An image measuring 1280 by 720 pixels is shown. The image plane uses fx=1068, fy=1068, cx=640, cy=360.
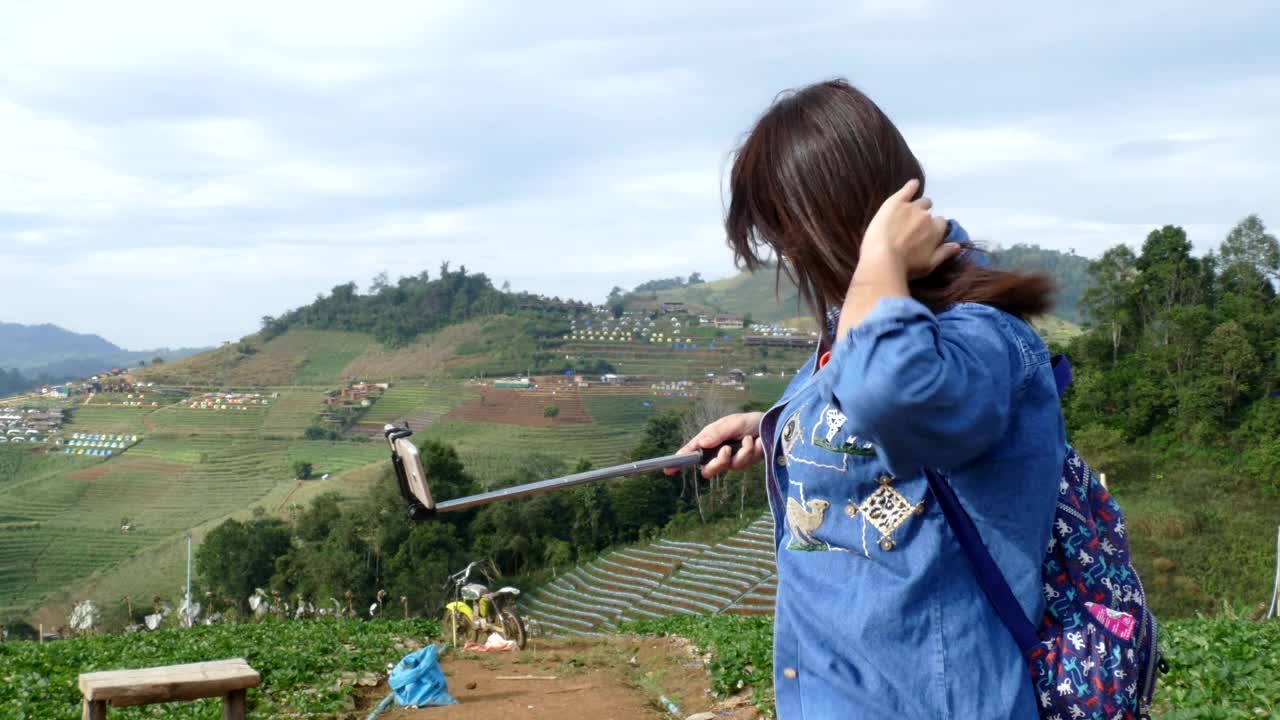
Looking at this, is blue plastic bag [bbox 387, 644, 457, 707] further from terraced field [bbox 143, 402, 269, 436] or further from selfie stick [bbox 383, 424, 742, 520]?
terraced field [bbox 143, 402, 269, 436]

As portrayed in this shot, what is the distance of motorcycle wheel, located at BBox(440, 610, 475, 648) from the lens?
8.69 m

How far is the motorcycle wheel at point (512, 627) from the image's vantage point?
8555mm

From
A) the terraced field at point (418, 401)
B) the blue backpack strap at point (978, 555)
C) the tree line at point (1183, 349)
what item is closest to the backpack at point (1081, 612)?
the blue backpack strap at point (978, 555)

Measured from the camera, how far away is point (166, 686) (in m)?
3.22

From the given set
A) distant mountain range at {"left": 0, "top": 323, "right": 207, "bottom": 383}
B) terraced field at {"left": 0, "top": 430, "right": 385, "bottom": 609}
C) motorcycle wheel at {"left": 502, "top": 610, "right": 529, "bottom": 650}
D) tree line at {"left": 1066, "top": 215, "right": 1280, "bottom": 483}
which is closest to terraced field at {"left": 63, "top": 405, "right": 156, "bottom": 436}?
terraced field at {"left": 0, "top": 430, "right": 385, "bottom": 609}

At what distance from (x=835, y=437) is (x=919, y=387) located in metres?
0.16

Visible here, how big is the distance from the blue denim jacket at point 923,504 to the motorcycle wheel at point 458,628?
313 inches

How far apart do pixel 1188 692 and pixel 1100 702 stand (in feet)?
10.6

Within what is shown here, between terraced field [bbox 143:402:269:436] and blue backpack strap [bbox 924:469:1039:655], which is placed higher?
blue backpack strap [bbox 924:469:1039:655]

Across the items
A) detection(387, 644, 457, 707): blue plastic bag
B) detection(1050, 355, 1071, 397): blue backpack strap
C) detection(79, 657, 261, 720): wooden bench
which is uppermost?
detection(1050, 355, 1071, 397): blue backpack strap

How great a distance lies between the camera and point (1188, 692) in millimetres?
3705

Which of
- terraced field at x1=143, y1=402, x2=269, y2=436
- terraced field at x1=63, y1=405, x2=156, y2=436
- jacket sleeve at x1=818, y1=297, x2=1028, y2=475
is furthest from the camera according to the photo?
terraced field at x1=63, y1=405, x2=156, y2=436

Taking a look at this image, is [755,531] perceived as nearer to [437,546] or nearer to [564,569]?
[564,569]

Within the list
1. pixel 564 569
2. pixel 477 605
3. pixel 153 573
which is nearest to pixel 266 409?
pixel 153 573
